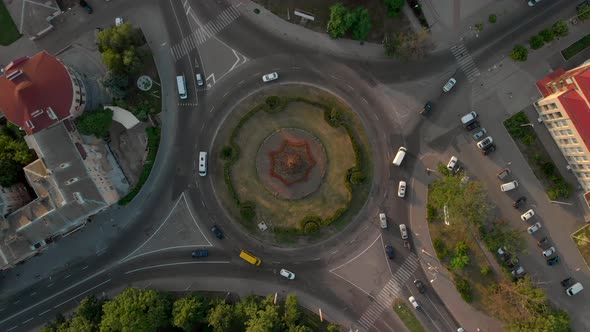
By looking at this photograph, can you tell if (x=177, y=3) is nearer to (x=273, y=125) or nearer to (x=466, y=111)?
(x=273, y=125)

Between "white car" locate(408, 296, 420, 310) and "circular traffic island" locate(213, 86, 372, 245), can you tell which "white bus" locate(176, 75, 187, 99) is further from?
"white car" locate(408, 296, 420, 310)

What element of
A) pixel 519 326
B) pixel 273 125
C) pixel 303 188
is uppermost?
pixel 273 125

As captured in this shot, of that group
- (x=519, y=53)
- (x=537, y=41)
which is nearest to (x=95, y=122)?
(x=519, y=53)

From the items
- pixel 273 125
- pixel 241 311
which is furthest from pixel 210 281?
pixel 273 125

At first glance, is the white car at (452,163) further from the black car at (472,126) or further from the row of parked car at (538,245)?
the row of parked car at (538,245)

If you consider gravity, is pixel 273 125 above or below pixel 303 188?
above

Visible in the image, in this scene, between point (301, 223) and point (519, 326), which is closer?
point (519, 326)

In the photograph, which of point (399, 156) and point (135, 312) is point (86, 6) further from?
point (399, 156)

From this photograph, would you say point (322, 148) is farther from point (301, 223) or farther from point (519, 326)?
point (519, 326)
